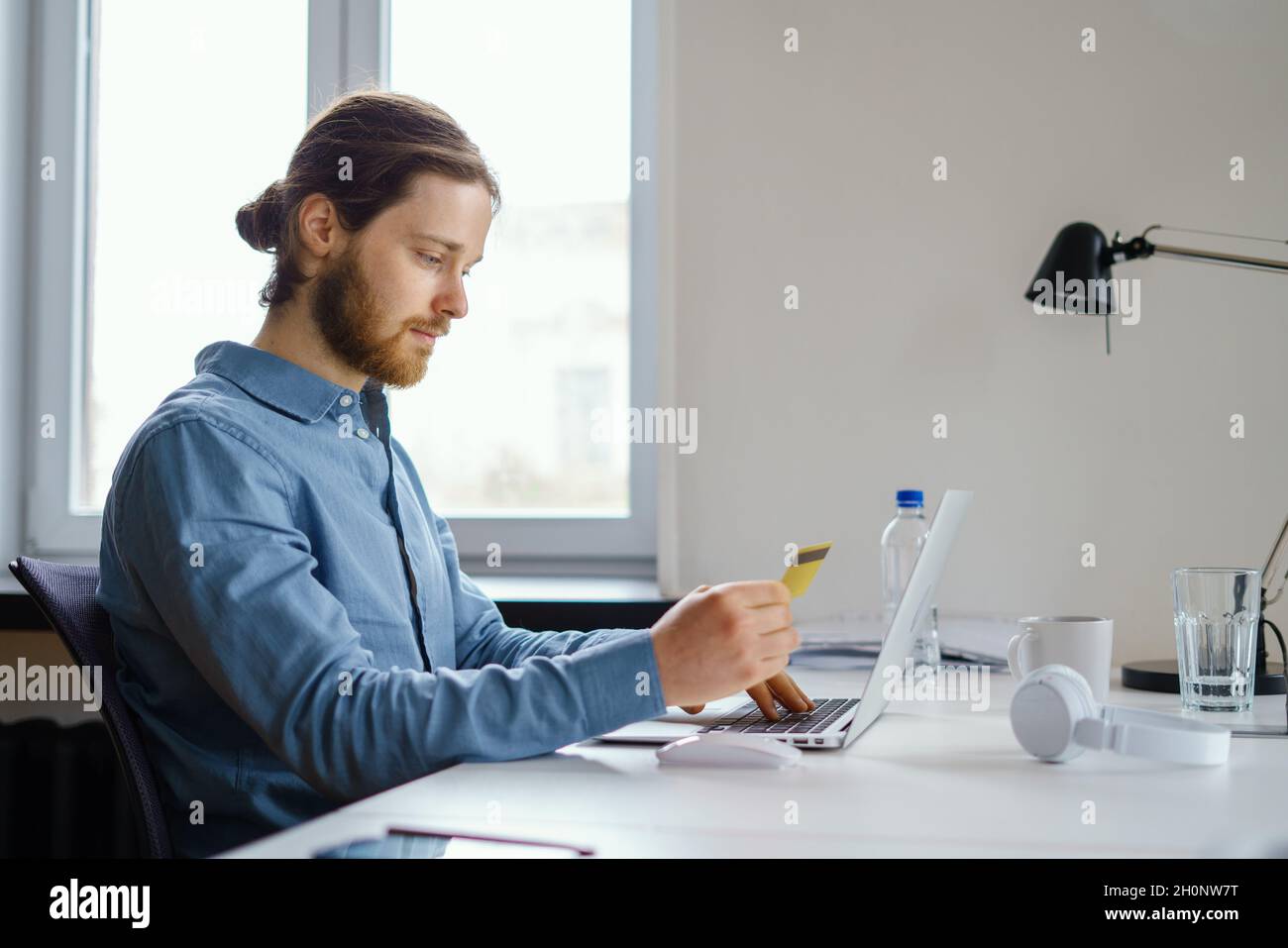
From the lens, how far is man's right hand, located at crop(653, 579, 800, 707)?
90cm

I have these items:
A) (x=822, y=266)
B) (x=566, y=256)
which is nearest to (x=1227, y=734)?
(x=822, y=266)

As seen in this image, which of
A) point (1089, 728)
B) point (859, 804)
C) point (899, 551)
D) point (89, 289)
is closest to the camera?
point (859, 804)

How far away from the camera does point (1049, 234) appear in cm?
178

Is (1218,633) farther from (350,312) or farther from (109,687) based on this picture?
(109,687)

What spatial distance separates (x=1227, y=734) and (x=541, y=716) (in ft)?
1.74

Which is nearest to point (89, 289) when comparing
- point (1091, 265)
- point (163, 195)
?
point (163, 195)

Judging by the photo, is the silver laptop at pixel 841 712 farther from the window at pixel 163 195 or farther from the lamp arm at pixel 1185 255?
the window at pixel 163 195

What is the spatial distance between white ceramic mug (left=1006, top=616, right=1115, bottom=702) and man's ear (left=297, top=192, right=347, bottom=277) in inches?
32.3

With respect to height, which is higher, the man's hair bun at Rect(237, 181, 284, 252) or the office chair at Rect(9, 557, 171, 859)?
the man's hair bun at Rect(237, 181, 284, 252)

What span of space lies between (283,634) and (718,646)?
0.34 m

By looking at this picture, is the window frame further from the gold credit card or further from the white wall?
the gold credit card

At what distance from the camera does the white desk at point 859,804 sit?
65 centimetres

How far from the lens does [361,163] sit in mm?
1187

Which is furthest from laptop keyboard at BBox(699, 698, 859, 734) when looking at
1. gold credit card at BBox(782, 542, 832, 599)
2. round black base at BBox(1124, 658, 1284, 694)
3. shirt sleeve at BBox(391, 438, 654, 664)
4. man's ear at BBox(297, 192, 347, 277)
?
man's ear at BBox(297, 192, 347, 277)
